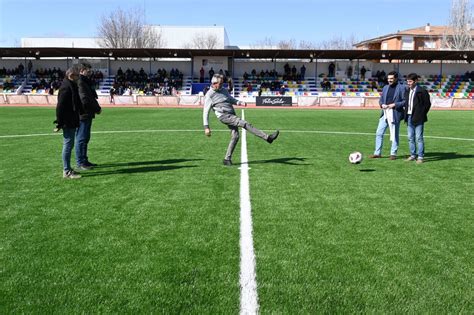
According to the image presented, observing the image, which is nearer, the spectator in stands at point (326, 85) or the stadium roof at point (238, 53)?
the stadium roof at point (238, 53)

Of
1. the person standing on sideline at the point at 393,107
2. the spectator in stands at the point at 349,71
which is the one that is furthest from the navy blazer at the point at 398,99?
the spectator in stands at the point at 349,71

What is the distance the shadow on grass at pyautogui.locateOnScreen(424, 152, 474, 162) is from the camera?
9806 millimetres

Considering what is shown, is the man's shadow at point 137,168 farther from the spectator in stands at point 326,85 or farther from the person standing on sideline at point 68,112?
the spectator in stands at point 326,85

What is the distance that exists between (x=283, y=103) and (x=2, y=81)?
33.8 metres

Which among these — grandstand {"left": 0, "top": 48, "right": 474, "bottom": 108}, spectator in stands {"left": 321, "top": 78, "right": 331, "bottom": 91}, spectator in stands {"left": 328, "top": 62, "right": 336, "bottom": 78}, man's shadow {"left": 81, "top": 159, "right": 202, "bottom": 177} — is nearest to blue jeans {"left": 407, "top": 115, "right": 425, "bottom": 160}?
man's shadow {"left": 81, "top": 159, "right": 202, "bottom": 177}

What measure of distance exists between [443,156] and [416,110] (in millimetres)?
1718

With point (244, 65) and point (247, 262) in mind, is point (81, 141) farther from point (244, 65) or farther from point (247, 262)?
point (244, 65)

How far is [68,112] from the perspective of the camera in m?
7.33

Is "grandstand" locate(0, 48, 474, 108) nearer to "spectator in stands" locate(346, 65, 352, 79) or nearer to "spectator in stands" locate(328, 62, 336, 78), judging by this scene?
"spectator in stands" locate(346, 65, 352, 79)

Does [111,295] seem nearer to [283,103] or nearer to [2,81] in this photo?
[283,103]

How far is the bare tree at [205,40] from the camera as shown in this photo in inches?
3410

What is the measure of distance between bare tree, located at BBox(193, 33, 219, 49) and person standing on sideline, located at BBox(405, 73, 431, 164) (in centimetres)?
8031

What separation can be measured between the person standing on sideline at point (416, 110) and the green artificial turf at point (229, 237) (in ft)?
1.92

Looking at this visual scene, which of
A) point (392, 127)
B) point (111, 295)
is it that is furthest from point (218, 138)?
point (111, 295)
